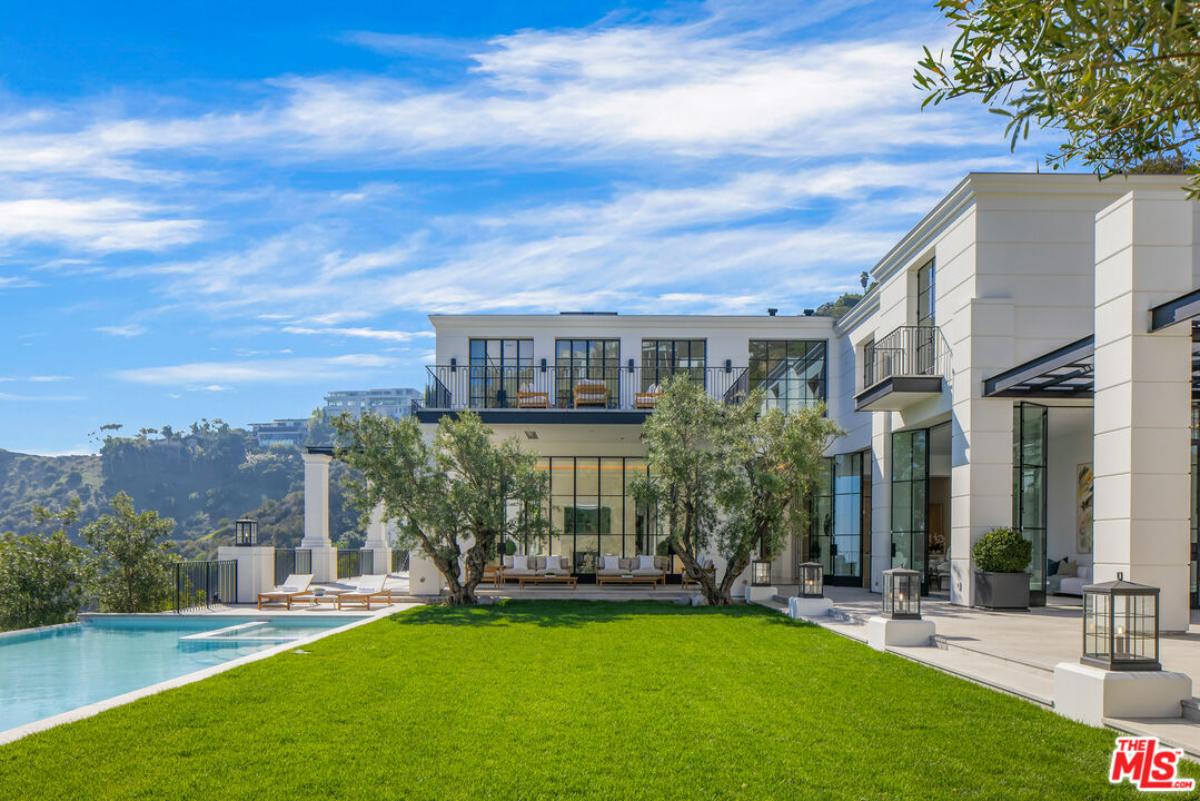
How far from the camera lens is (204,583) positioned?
Answer: 18.4m

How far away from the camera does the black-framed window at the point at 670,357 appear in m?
24.3

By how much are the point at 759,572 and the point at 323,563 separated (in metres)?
12.3

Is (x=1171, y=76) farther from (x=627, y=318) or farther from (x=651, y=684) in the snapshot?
(x=627, y=318)

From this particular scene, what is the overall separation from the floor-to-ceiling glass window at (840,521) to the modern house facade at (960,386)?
2.5 inches

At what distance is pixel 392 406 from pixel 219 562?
121 metres

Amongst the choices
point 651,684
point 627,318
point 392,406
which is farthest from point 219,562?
point 392,406

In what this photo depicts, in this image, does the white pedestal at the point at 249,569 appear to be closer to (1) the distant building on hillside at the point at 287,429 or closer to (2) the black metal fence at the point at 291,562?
(2) the black metal fence at the point at 291,562

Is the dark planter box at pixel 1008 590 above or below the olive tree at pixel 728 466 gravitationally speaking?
below

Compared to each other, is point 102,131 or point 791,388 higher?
point 102,131

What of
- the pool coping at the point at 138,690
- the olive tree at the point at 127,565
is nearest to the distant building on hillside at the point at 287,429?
the olive tree at the point at 127,565

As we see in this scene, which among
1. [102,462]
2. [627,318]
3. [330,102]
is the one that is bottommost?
[102,462]

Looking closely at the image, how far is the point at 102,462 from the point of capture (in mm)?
77688

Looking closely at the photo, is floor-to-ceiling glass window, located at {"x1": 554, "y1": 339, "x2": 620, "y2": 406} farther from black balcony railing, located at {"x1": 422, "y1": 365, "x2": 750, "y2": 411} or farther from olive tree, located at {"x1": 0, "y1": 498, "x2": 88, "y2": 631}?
olive tree, located at {"x1": 0, "y1": 498, "x2": 88, "y2": 631}

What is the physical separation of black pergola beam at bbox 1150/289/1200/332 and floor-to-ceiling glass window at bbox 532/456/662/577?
43.2ft
